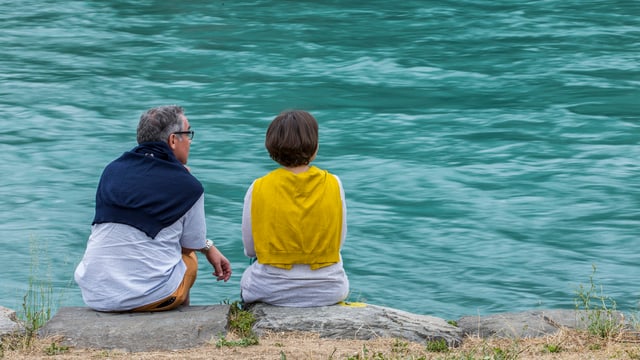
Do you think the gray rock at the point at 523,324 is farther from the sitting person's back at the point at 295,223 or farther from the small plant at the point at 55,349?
the small plant at the point at 55,349

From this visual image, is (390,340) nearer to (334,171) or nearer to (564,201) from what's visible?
(564,201)

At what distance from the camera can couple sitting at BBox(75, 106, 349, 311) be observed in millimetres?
5410

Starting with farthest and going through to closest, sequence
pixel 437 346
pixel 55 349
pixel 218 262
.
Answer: pixel 218 262, pixel 437 346, pixel 55 349

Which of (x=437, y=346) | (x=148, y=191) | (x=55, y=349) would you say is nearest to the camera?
(x=55, y=349)

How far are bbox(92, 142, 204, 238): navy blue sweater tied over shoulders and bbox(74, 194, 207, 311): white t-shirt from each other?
6 cm

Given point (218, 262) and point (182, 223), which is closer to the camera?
point (182, 223)

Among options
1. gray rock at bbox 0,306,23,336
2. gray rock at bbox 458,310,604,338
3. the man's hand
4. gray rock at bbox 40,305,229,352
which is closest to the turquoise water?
gray rock at bbox 458,310,604,338

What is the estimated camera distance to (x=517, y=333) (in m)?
5.68

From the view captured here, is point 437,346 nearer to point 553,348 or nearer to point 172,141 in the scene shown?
point 553,348

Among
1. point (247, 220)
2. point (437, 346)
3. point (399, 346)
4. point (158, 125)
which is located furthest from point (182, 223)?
point (437, 346)

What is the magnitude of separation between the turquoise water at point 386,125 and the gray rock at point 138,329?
8.95ft

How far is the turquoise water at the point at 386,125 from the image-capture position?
9.14 meters

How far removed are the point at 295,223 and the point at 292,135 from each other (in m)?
0.46

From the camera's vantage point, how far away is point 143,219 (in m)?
5.41
